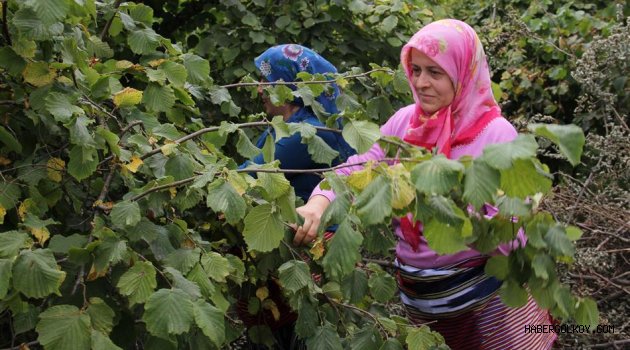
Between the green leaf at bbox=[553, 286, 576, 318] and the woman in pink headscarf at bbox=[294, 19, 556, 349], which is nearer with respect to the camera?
the green leaf at bbox=[553, 286, 576, 318]

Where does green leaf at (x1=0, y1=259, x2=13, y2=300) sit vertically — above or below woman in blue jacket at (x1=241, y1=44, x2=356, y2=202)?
above

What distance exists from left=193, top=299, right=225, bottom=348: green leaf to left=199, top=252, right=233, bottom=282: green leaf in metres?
0.19

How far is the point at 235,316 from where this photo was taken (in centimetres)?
284

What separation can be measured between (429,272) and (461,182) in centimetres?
82

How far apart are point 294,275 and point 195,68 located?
790 mm

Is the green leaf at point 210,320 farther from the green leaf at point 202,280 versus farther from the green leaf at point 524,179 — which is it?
the green leaf at point 524,179

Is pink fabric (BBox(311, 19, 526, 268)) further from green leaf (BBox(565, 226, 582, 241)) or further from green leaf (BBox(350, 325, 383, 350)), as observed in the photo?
green leaf (BBox(565, 226, 582, 241))

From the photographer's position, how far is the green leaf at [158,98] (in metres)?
2.33

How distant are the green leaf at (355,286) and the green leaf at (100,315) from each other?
0.59 metres

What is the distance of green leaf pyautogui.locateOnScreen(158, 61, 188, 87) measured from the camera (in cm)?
237

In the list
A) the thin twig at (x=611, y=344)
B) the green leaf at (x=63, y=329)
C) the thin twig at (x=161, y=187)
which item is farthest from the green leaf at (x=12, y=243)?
the thin twig at (x=611, y=344)

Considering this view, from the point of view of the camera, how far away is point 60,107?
1.99m

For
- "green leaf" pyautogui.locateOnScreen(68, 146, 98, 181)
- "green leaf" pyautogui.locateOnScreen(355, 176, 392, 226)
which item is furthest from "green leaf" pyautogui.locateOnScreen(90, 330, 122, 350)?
"green leaf" pyautogui.locateOnScreen(355, 176, 392, 226)

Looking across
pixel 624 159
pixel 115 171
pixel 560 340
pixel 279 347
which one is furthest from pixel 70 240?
pixel 624 159
